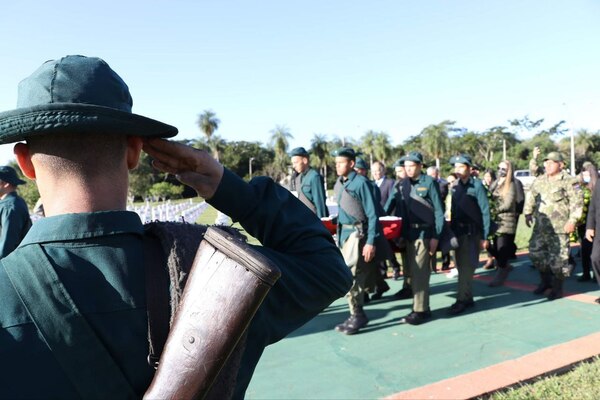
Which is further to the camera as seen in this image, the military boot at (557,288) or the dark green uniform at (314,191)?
the dark green uniform at (314,191)

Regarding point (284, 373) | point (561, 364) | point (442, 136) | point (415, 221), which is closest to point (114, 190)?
point (284, 373)

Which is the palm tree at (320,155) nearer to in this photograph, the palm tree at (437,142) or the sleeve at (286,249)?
the palm tree at (437,142)

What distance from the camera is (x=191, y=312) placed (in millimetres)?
925

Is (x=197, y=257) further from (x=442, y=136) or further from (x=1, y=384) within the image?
(x=442, y=136)

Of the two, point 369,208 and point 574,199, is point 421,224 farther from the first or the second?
point 574,199

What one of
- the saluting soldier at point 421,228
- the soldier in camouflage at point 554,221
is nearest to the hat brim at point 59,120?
the saluting soldier at point 421,228

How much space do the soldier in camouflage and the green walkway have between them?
35cm

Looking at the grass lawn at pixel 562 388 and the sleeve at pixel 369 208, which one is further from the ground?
the sleeve at pixel 369 208

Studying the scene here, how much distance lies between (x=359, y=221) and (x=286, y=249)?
12.6 feet

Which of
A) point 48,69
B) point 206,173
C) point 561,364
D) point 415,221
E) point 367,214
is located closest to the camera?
point 48,69

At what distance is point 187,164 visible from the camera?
1231 millimetres

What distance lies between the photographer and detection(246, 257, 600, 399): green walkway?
11.9 feet

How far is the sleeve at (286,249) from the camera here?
121 cm

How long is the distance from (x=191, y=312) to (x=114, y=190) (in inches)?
14.5
